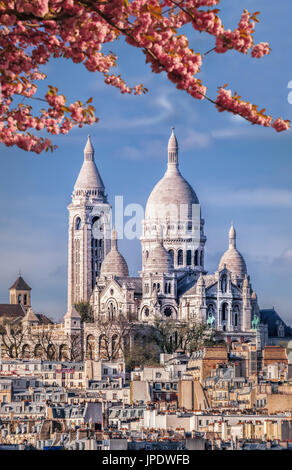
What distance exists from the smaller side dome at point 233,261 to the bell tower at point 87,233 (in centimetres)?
1533

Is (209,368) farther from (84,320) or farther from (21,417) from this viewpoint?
(84,320)

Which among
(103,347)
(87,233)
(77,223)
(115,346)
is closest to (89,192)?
(77,223)

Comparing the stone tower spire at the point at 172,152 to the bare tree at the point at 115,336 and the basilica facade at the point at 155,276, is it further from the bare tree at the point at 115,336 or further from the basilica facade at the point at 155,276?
the bare tree at the point at 115,336

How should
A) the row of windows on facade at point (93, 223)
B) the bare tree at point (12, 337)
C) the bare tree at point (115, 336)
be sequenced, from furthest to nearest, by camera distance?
the row of windows on facade at point (93, 223) → the bare tree at point (12, 337) → the bare tree at point (115, 336)

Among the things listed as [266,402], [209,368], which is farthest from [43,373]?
[266,402]

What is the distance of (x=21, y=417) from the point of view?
97.2 metres

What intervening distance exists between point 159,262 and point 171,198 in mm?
13061

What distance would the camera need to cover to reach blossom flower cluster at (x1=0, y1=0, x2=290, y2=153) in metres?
24.9

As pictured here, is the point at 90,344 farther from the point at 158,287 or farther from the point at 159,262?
the point at 159,262

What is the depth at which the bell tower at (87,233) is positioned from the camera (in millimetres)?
186750

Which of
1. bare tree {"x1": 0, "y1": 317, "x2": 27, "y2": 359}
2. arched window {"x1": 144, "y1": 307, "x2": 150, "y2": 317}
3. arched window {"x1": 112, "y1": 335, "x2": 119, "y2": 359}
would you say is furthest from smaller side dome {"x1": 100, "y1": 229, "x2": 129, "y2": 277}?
arched window {"x1": 112, "y1": 335, "x2": 119, "y2": 359}

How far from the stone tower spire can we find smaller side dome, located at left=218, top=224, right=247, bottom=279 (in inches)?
489

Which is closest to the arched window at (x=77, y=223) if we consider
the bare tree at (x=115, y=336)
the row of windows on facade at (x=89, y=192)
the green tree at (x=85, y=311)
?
the row of windows on facade at (x=89, y=192)
